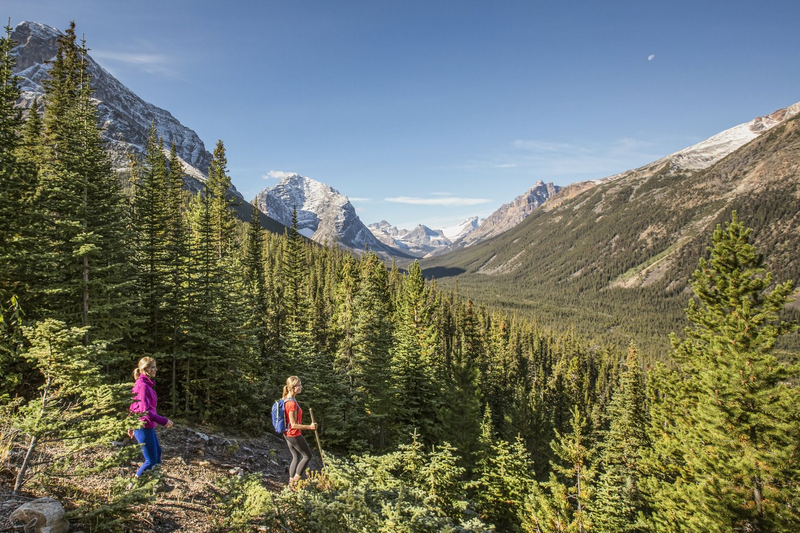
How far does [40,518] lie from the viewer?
5016mm

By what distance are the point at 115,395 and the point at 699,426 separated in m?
21.0

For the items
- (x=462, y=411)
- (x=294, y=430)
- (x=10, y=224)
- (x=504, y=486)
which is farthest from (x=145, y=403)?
(x=462, y=411)

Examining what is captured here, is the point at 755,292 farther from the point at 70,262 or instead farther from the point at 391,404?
the point at 70,262

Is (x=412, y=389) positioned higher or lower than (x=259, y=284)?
lower

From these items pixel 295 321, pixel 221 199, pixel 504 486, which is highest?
pixel 221 199

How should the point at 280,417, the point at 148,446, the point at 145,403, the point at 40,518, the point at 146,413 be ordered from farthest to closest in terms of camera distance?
the point at 280,417
the point at 148,446
the point at 145,403
the point at 146,413
the point at 40,518

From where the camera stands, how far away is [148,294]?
51.0 ft

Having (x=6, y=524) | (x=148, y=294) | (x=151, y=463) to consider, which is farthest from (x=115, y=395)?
(x=148, y=294)

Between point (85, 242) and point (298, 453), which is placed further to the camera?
point (85, 242)

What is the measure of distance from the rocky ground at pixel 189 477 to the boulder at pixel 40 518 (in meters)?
0.18

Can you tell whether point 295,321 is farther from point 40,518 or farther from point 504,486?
point 40,518

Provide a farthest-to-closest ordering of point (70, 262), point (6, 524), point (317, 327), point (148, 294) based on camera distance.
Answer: point (317, 327)
point (148, 294)
point (70, 262)
point (6, 524)

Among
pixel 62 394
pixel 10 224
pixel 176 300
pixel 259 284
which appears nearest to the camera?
pixel 62 394

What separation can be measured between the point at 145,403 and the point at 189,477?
3.13m
